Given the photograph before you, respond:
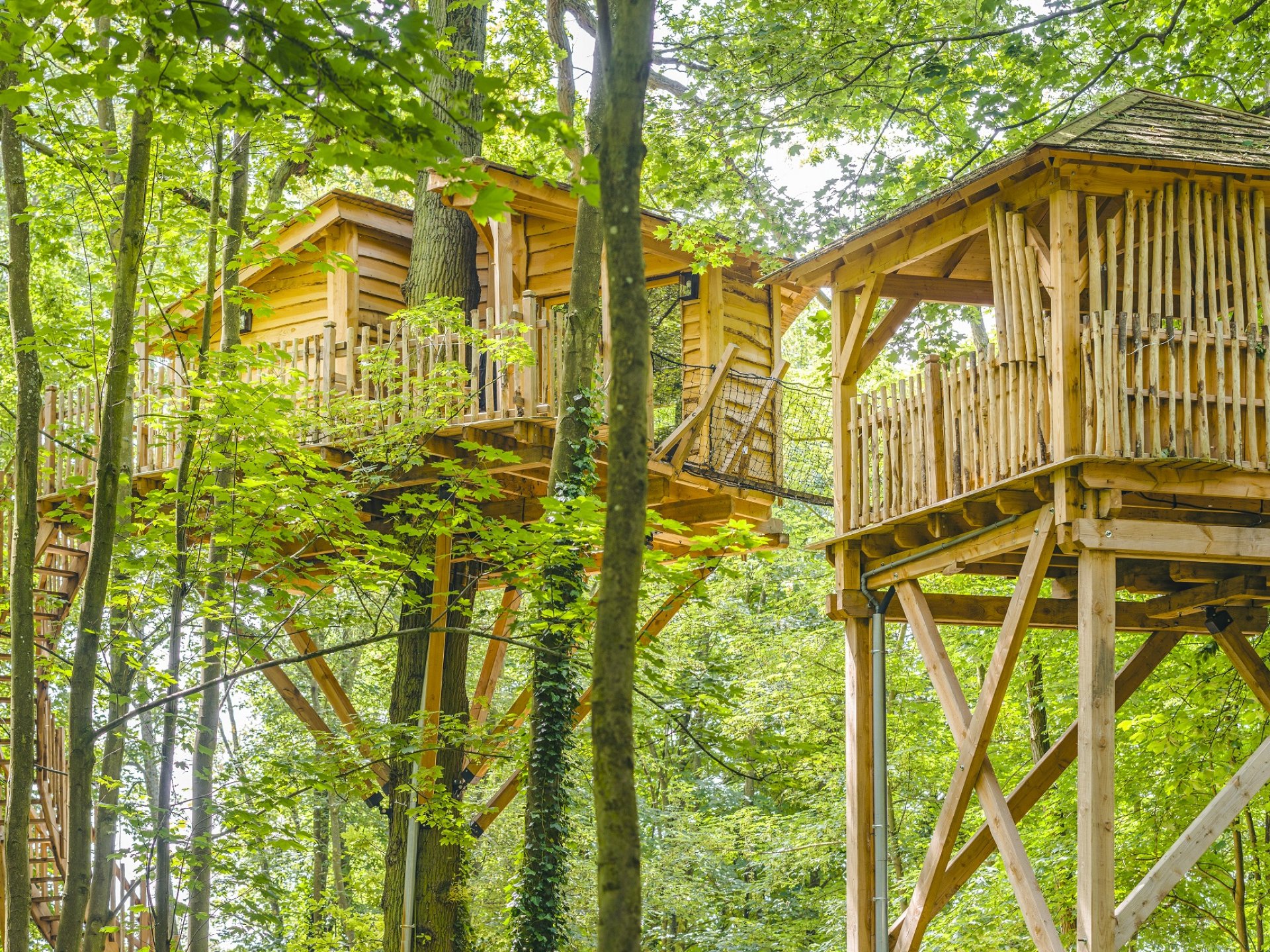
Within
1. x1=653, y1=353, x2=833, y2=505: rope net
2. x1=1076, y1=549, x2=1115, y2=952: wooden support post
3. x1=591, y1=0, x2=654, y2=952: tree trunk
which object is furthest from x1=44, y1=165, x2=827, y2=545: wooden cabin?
x1=591, y1=0, x2=654, y2=952: tree trunk

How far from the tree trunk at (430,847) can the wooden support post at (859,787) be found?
361cm

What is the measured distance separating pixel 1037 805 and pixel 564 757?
383 inches

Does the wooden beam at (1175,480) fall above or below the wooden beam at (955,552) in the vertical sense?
above

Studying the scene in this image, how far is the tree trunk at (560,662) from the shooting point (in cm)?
1031

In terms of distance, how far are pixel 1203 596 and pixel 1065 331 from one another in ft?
11.9

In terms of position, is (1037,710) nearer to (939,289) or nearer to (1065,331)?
(939,289)

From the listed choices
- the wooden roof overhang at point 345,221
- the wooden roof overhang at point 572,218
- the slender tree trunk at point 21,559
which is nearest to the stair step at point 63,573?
the wooden roof overhang at point 345,221

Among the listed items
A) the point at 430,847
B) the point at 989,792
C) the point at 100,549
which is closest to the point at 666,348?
the point at 430,847

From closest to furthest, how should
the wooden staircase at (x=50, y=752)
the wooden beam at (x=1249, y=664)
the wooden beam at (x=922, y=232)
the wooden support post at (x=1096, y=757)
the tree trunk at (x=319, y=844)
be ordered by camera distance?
the wooden support post at (x=1096, y=757) < the wooden beam at (x=922, y=232) < the wooden beam at (x=1249, y=664) < the wooden staircase at (x=50, y=752) < the tree trunk at (x=319, y=844)

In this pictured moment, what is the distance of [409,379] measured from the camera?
1092cm

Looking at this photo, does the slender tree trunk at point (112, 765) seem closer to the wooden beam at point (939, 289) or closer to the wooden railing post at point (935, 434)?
the wooden railing post at point (935, 434)

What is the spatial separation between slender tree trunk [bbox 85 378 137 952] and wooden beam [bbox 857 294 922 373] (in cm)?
621

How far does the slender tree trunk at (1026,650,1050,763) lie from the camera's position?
18703 millimetres

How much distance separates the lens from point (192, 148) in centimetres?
1053
